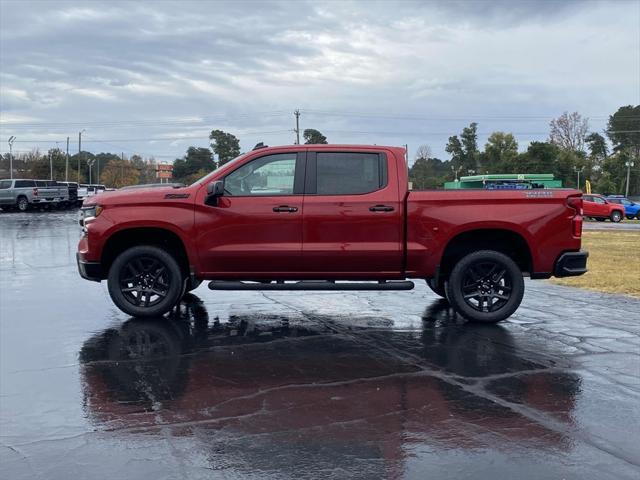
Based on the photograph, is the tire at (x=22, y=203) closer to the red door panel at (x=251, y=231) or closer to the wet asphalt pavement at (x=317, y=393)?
the wet asphalt pavement at (x=317, y=393)

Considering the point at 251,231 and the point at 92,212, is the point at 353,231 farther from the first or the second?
the point at 92,212

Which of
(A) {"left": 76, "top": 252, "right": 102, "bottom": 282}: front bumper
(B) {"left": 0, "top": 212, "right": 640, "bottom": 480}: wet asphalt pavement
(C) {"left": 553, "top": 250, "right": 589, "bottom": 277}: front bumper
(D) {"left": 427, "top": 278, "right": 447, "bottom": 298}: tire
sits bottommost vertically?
(B) {"left": 0, "top": 212, "right": 640, "bottom": 480}: wet asphalt pavement

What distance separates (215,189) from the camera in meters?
7.73

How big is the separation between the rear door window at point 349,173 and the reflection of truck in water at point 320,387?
5.42 feet

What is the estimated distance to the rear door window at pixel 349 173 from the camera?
8031 mm

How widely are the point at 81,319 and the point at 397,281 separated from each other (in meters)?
3.97

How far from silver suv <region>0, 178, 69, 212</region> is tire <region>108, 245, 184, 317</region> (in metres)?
35.2

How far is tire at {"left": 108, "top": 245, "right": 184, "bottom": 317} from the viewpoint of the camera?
8.06 m

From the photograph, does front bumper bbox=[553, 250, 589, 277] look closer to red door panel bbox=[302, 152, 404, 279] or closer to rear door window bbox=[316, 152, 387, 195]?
red door panel bbox=[302, 152, 404, 279]

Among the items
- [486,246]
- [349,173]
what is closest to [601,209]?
[486,246]

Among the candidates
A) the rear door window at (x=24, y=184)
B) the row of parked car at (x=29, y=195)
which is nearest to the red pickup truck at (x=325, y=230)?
the row of parked car at (x=29, y=195)

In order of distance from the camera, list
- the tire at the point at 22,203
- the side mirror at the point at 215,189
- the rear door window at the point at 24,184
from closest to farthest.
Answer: the side mirror at the point at 215,189, the tire at the point at 22,203, the rear door window at the point at 24,184

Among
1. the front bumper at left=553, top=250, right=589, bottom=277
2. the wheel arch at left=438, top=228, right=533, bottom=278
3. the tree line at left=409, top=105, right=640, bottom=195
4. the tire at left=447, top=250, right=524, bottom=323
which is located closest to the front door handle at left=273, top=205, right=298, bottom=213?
the wheel arch at left=438, top=228, right=533, bottom=278

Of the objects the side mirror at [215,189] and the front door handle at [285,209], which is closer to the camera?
the side mirror at [215,189]
